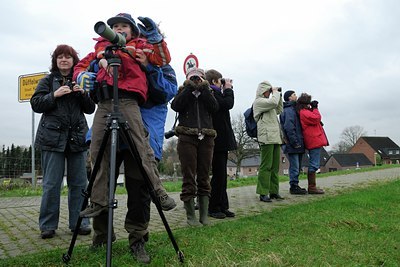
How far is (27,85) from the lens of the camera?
11211 millimetres

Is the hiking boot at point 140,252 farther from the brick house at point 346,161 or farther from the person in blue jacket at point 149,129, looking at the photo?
the brick house at point 346,161

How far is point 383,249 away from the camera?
3205mm

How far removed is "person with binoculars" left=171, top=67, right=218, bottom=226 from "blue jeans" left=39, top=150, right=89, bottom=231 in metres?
1.22

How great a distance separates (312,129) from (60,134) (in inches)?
203

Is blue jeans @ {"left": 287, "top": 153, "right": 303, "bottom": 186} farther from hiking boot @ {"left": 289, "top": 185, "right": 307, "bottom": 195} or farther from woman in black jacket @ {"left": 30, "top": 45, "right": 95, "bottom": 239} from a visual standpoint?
woman in black jacket @ {"left": 30, "top": 45, "right": 95, "bottom": 239}

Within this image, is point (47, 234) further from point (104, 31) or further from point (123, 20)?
point (104, 31)

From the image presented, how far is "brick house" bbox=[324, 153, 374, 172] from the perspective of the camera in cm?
7643

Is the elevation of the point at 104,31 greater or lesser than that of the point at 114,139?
greater

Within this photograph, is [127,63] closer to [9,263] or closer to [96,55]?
[96,55]

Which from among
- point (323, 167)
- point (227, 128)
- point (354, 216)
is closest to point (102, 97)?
point (227, 128)

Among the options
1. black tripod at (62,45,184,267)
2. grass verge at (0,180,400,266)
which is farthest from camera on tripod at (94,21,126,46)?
grass verge at (0,180,400,266)

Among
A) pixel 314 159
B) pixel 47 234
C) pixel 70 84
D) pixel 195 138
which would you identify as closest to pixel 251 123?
pixel 314 159

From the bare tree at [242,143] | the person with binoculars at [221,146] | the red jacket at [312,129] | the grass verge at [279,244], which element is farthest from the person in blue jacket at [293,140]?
the bare tree at [242,143]

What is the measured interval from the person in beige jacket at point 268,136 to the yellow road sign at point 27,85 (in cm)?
750
